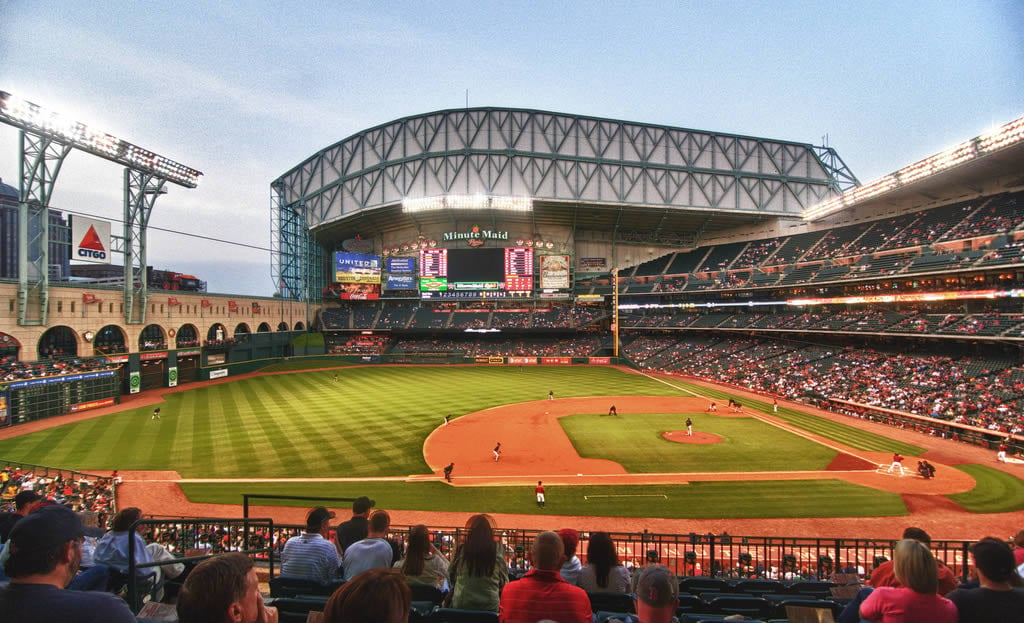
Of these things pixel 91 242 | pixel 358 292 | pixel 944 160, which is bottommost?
pixel 358 292

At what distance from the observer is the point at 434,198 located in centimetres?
5756

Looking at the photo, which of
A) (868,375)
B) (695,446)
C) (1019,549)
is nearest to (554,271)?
(868,375)

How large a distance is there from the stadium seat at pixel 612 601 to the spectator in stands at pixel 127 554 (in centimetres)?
490

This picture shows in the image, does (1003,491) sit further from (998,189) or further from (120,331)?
(120,331)

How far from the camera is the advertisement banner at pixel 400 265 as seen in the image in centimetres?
6694

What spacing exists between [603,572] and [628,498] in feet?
42.7

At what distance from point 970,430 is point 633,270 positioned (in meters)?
47.4

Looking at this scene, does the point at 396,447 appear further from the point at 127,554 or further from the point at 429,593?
the point at 429,593

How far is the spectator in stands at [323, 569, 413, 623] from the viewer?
68.4 inches

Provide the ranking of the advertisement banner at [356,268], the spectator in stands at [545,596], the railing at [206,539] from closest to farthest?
the spectator in stands at [545,596] → the railing at [206,539] → the advertisement banner at [356,268]

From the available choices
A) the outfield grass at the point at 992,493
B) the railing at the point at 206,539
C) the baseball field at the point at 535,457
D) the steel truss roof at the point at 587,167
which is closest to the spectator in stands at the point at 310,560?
the railing at the point at 206,539

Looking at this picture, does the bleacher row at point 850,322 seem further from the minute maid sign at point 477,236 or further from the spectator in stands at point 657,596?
the spectator in stands at point 657,596

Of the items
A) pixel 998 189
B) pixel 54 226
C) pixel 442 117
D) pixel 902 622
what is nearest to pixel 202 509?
pixel 902 622

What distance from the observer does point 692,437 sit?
24.3m
